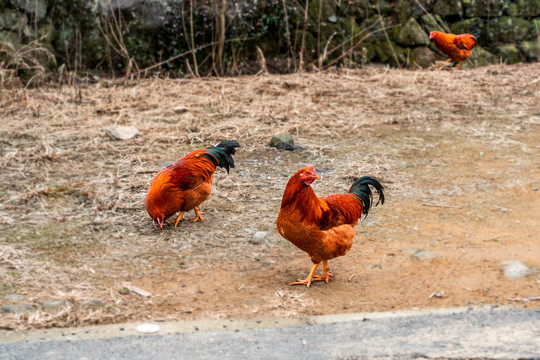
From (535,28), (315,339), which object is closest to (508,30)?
(535,28)

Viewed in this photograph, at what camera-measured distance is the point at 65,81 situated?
9.07 m

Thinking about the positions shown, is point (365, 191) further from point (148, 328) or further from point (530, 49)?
point (530, 49)

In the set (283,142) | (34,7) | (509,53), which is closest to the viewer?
(283,142)

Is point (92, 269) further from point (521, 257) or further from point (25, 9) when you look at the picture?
point (25, 9)

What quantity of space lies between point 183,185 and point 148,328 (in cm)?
153

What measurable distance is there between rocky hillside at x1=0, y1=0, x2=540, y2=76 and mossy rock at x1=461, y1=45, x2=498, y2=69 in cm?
2

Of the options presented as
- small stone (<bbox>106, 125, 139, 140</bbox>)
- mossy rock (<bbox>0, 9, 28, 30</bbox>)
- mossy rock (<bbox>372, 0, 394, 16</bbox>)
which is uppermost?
mossy rock (<bbox>372, 0, 394, 16</bbox>)

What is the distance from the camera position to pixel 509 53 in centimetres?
1060

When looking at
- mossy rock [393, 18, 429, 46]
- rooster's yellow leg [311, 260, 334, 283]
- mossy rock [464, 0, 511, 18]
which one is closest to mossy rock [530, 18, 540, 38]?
mossy rock [464, 0, 511, 18]

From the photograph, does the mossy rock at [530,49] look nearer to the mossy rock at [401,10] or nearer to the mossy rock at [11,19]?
the mossy rock at [401,10]

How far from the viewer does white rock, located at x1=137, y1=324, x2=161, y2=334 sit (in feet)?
11.5

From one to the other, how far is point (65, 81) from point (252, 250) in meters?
5.53

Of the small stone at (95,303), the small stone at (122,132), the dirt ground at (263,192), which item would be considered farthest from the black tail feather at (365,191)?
the small stone at (122,132)

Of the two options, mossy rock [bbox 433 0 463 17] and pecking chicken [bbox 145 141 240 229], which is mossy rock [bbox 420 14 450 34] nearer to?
mossy rock [bbox 433 0 463 17]
